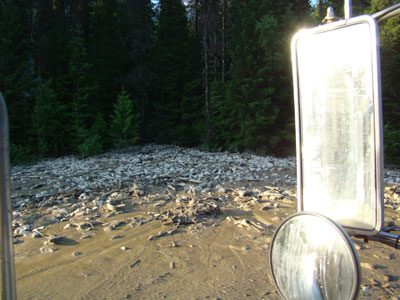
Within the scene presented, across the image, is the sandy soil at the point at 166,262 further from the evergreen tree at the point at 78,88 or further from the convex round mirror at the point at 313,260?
the evergreen tree at the point at 78,88

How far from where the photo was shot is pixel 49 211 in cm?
541

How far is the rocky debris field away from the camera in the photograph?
112 inches

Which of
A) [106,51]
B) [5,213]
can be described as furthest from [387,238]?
[106,51]

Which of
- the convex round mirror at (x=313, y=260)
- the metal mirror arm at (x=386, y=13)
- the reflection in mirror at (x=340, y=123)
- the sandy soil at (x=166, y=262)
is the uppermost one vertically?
the metal mirror arm at (x=386, y=13)

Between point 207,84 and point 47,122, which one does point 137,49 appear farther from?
point 47,122

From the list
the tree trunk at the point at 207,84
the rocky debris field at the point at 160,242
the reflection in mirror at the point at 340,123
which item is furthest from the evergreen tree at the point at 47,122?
the reflection in mirror at the point at 340,123

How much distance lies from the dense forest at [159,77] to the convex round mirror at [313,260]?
15.3 meters

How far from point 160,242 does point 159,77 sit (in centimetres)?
2145

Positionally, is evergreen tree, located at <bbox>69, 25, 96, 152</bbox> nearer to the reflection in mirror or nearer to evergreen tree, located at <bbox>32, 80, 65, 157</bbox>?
evergreen tree, located at <bbox>32, 80, 65, 157</bbox>

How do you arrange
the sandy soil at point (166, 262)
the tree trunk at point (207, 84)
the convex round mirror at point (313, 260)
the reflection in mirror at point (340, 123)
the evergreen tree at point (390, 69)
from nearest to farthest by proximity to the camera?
the convex round mirror at point (313, 260)
the reflection in mirror at point (340, 123)
the sandy soil at point (166, 262)
the evergreen tree at point (390, 69)
the tree trunk at point (207, 84)

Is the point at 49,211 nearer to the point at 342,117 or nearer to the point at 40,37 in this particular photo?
the point at 342,117

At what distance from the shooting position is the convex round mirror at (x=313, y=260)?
1.29 metres

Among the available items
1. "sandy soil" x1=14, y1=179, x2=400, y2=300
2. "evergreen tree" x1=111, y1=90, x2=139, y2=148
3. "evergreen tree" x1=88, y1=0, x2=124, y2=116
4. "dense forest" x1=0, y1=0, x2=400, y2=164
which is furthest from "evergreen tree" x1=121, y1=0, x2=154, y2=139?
"sandy soil" x1=14, y1=179, x2=400, y2=300

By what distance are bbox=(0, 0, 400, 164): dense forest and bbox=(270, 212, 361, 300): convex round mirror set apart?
50.2ft
